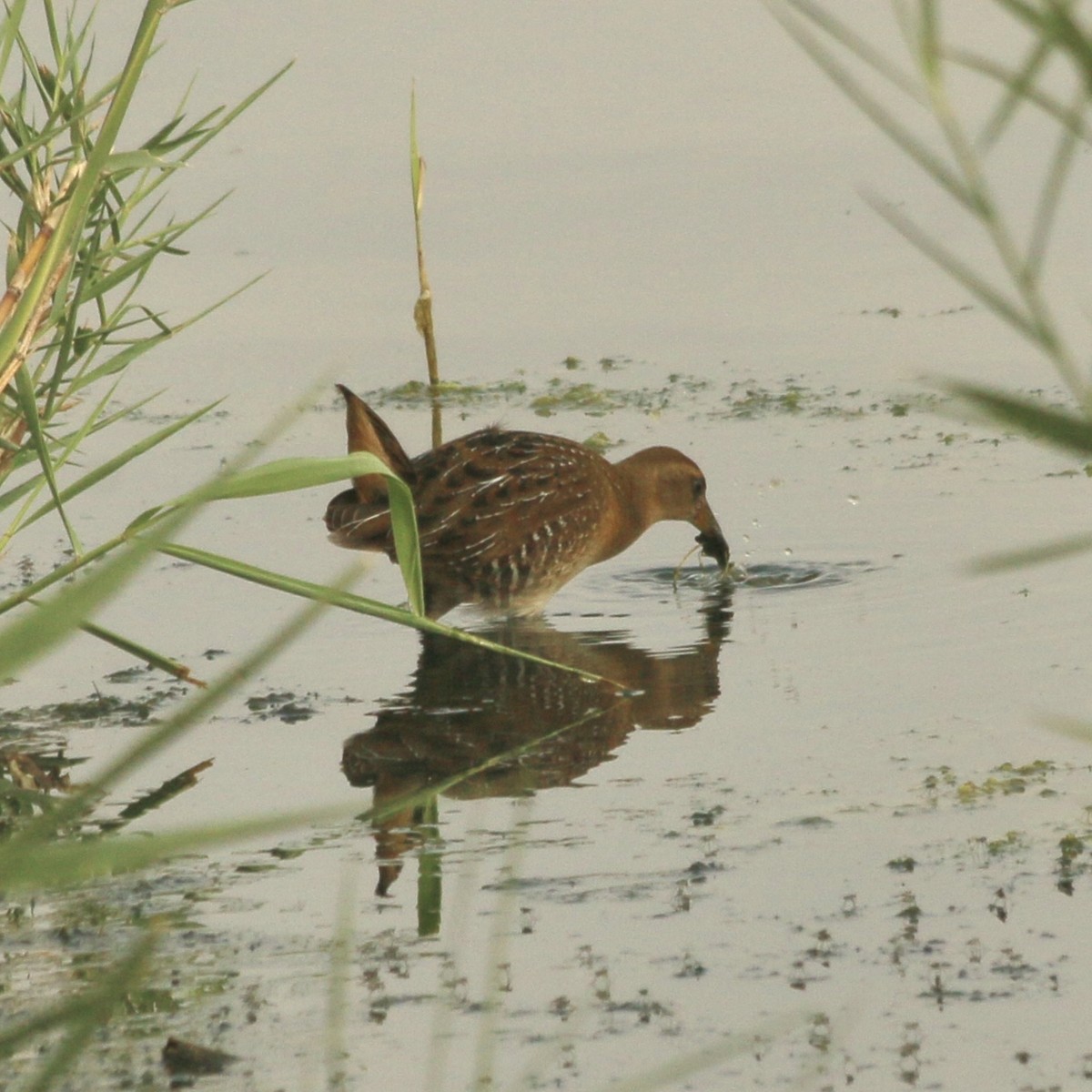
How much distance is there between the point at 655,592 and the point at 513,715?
1.69 metres

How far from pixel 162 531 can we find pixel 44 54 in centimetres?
1024

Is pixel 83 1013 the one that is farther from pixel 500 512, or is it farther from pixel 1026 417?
pixel 500 512

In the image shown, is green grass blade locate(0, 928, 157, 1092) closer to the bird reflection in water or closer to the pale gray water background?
the pale gray water background

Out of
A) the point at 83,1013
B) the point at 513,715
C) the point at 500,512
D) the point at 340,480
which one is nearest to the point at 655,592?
the point at 500,512

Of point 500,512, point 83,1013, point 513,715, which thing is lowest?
point 83,1013

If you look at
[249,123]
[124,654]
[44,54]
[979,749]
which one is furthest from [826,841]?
[249,123]

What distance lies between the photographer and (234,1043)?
3.88 m

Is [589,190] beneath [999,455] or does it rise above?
above

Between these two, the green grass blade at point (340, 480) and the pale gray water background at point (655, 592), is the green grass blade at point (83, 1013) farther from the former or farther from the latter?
the green grass blade at point (340, 480)

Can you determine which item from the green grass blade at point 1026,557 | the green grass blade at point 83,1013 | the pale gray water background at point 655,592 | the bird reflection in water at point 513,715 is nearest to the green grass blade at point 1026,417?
the green grass blade at point 1026,557

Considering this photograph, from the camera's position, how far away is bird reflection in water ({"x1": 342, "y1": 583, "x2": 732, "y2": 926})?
17.7 ft

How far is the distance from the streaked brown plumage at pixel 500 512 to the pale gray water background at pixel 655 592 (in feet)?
0.57

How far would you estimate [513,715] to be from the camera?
6020 millimetres

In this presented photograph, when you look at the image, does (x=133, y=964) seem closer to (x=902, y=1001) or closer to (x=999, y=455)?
(x=902, y=1001)
